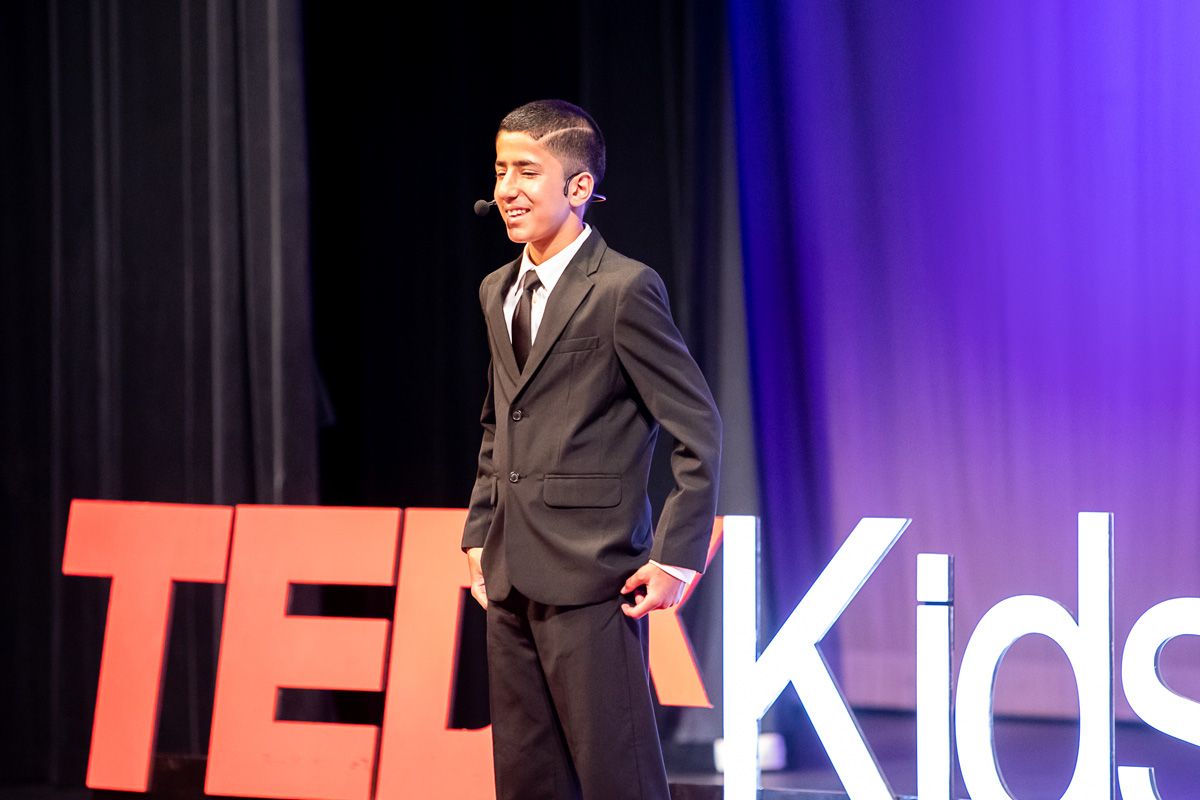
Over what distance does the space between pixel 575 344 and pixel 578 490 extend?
201 mm

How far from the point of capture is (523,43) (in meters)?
3.58

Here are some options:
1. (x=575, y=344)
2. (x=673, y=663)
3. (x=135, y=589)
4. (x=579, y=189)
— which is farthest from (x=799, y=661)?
(x=135, y=589)

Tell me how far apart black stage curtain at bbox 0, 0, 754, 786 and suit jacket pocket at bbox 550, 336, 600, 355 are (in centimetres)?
153

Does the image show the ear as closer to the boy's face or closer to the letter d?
the boy's face

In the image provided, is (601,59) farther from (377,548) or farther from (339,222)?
(377,548)

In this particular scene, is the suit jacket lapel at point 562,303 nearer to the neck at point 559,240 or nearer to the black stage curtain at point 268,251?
the neck at point 559,240

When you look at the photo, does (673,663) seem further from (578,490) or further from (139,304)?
(139,304)

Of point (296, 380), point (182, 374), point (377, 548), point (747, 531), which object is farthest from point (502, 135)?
point (182, 374)

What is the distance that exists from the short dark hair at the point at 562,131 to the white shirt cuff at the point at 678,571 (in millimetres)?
559

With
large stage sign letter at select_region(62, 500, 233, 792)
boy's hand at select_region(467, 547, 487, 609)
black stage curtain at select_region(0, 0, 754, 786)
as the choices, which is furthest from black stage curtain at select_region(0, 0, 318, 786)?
boy's hand at select_region(467, 547, 487, 609)

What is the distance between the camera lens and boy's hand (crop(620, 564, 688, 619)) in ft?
5.83

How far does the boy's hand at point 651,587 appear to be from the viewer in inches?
70.0

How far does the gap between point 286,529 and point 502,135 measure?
4.45 feet

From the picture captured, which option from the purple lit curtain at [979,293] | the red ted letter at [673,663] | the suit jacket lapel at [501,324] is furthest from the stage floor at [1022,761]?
the suit jacket lapel at [501,324]
